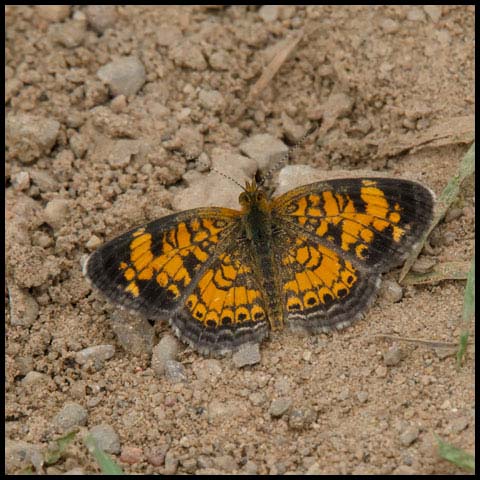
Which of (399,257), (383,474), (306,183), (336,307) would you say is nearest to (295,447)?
(383,474)

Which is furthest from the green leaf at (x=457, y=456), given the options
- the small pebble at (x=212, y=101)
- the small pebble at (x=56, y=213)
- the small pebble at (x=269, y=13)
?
the small pebble at (x=269, y=13)

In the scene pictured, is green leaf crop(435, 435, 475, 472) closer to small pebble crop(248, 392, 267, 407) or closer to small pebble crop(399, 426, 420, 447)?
small pebble crop(399, 426, 420, 447)

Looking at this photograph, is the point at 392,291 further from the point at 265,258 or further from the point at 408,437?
the point at 408,437

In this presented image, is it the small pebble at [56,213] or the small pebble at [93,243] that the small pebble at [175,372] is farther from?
the small pebble at [56,213]

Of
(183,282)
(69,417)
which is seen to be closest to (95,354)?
(69,417)

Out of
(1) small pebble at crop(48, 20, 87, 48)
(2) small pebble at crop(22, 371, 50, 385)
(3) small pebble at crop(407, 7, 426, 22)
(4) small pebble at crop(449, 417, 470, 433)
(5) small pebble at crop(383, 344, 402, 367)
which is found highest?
(3) small pebble at crop(407, 7, 426, 22)

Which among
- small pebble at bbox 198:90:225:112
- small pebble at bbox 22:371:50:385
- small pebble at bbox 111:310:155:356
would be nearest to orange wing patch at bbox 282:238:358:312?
small pebble at bbox 111:310:155:356
